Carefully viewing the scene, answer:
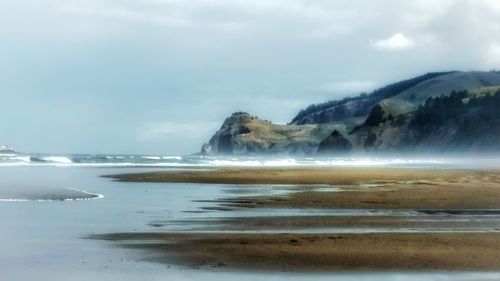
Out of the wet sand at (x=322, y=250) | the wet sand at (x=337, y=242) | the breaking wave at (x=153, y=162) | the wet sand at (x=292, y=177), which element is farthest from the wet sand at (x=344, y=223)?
the breaking wave at (x=153, y=162)

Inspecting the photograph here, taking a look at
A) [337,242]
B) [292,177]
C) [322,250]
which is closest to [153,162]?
[292,177]

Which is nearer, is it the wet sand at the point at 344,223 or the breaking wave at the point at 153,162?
the wet sand at the point at 344,223

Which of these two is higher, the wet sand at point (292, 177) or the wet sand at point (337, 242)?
the wet sand at point (292, 177)

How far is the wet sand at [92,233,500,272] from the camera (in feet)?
53.4

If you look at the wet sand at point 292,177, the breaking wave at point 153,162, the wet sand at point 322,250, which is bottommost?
the wet sand at point 322,250

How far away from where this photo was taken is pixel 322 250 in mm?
18391

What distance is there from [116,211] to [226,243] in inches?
407

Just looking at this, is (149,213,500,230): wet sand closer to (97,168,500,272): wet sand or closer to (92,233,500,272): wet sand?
(97,168,500,272): wet sand

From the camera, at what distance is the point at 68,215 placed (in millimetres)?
26734

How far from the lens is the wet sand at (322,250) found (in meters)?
16.3

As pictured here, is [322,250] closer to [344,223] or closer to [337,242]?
[337,242]

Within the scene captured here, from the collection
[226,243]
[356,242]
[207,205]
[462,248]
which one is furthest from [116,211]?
[462,248]

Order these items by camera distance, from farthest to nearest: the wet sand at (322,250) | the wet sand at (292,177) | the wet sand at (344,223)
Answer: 1. the wet sand at (292,177)
2. the wet sand at (344,223)
3. the wet sand at (322,250)

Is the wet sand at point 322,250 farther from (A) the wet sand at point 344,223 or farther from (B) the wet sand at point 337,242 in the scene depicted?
(A) the wet sand at point 344,223
